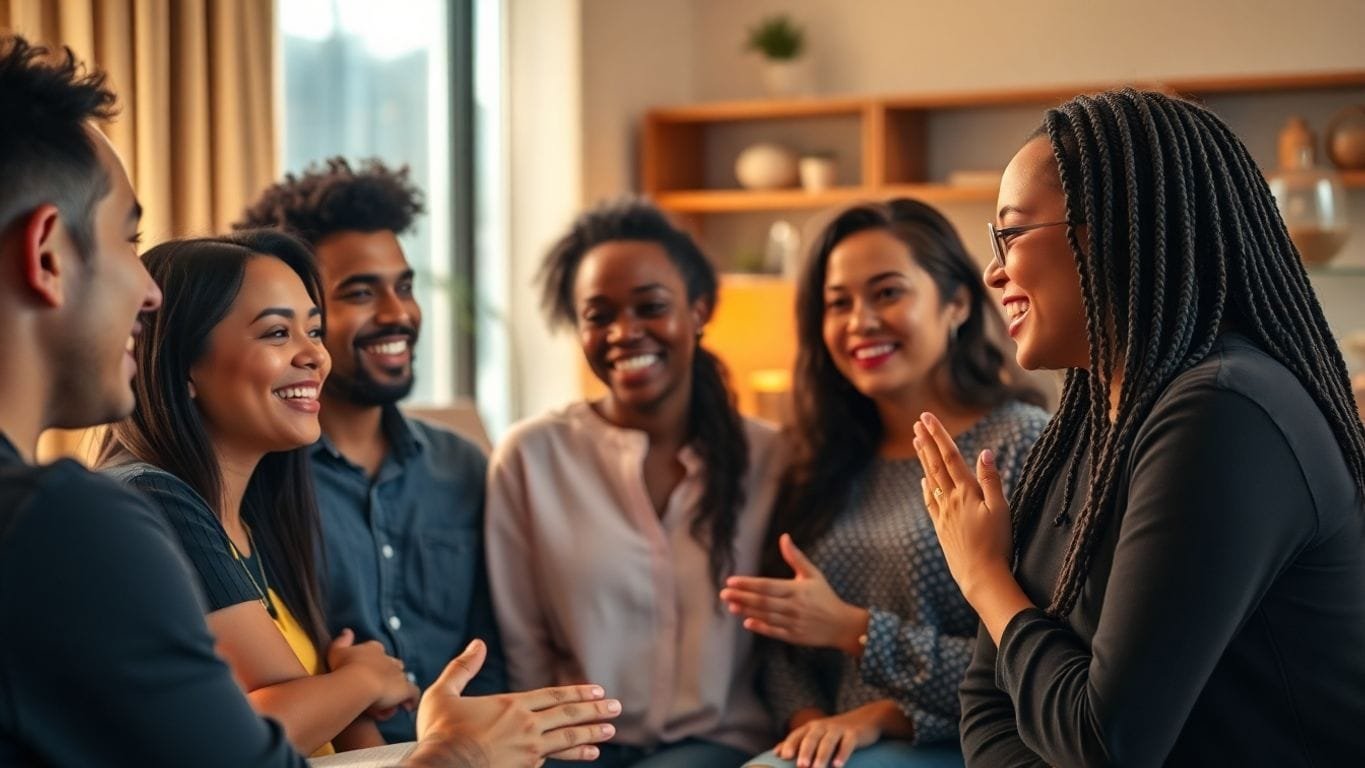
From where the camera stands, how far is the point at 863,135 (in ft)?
18.0

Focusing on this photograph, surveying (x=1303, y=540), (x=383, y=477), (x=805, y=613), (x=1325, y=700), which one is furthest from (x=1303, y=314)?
(x=383, y=477)

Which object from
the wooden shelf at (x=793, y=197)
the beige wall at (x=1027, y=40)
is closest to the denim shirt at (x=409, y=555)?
the wooden shelf at (x=793, y=197)

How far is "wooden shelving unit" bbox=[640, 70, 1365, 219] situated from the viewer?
505cm

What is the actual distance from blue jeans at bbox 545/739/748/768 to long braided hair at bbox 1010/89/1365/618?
1.08m

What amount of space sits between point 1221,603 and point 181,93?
2842 millimetres

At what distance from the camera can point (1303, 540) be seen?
1.40 m

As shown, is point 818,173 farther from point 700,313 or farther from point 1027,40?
point 700,313

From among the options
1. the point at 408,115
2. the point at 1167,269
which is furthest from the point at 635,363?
the point at 408,115

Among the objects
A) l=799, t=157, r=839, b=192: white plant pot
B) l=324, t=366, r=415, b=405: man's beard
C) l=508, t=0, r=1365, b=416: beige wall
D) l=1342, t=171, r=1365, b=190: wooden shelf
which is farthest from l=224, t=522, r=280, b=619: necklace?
l=1342, t=171, r=1365, b=190: wooden shelf

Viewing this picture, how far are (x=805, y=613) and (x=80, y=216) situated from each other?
1376 millimetres

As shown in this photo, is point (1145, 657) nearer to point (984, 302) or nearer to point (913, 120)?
point (984, 302)

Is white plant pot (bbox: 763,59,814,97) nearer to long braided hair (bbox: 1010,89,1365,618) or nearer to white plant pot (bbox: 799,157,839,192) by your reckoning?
white plant pot (bbox: 799,157,839,192)

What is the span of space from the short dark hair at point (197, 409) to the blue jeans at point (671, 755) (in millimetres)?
610

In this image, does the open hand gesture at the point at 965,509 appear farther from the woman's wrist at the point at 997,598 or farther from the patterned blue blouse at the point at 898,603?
the patterned blue blouse at the point at 898,603
